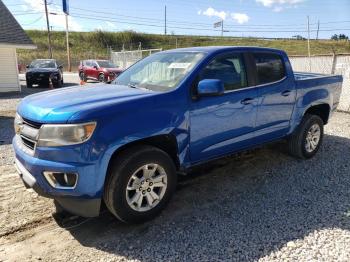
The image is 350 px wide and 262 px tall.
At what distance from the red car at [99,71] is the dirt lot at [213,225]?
15.4m

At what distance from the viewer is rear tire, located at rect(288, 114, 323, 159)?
18.5 ft

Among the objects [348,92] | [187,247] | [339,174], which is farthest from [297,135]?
[348,92]

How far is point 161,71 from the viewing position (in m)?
4.42

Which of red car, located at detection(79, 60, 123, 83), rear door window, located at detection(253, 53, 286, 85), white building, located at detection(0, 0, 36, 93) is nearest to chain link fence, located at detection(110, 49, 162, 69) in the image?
red car, located at detection(79, 60, 123, 83)

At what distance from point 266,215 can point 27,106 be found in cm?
284

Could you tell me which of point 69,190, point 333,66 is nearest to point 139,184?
point 69,190

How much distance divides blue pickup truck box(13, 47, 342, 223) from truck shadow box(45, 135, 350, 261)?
29cm

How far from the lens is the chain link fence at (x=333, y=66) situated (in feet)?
34.6

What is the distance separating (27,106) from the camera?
361 cm

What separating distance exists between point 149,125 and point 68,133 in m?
0.80

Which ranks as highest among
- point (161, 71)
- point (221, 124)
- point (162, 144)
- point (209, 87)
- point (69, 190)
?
point (161, 71)

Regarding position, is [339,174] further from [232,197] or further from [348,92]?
[348,92]

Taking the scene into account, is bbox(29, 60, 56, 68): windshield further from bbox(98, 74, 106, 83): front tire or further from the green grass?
the green grass

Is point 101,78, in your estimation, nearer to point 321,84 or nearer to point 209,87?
point 321,84
